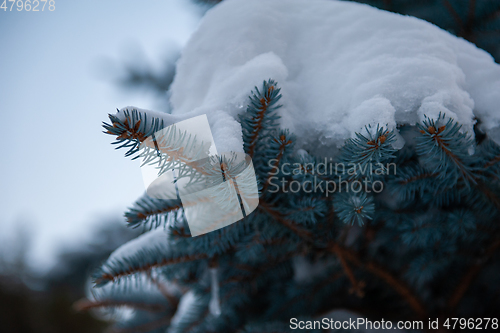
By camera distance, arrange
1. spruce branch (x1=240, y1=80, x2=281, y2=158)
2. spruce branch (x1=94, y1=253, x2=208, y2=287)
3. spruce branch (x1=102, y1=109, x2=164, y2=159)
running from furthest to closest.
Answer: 1. spruce branch (x1=94, y1=253, x2=208, y2=287)
2. spruce branch (x1=240, y1=80, x2=281, y2=158)
3. spruce branch (x1=102, y1=109, x2=164, y2=159)

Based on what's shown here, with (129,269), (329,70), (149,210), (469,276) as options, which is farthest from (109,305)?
(469,276)

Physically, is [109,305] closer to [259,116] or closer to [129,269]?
[129,269]

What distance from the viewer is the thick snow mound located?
1.52 ft

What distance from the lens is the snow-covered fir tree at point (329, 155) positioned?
0.45 meters

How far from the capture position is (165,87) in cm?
137

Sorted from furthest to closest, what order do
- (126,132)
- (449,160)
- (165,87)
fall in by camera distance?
(165,87) < (449,160) < (126,132)

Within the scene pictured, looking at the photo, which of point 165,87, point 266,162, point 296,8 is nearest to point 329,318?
point 266,162

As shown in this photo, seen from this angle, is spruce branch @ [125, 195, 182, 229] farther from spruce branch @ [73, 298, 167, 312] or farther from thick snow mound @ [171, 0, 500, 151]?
spruce branch @ [73, 298, 167, 312]

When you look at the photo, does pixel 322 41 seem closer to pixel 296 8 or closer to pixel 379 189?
pixel 296 8

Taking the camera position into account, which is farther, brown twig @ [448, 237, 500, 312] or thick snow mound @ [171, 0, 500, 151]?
brown twig @ [448, 237, 500, 312]

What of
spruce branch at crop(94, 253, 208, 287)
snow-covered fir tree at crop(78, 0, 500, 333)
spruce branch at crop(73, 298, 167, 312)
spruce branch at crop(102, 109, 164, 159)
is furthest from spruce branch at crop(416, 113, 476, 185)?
spruce branch at crop(73, 298, 167, 312)

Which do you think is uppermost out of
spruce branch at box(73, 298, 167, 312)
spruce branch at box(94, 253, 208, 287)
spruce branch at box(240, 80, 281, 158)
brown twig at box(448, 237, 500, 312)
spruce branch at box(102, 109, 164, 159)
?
spruce branch at box(102, 109, 164, 159)

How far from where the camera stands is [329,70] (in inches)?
21.8

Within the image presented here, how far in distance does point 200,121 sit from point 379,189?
1.27 feet
